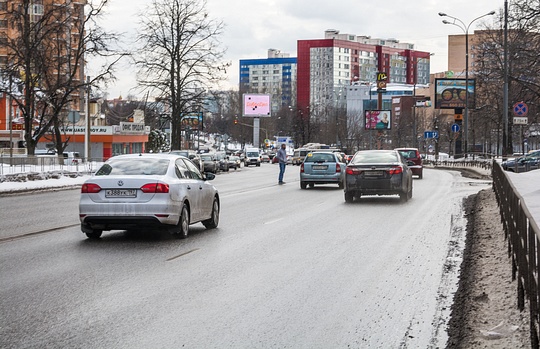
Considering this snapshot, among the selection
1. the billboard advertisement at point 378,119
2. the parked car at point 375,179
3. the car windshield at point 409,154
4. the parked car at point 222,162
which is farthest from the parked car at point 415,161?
the billboard advertisement at point 378,119

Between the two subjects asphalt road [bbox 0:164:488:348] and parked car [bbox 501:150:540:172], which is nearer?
asphalt road [bbox 0:164:488:348]

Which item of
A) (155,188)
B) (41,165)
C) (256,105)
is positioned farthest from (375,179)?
(256,105)

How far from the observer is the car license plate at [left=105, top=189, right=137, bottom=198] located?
13906 millimetres

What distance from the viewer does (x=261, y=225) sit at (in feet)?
55.8

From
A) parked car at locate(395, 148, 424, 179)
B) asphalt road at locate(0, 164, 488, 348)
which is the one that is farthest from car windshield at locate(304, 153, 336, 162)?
asphalt road at locate(0, 164, 488, 348)

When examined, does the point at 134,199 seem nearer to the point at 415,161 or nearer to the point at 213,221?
the point at 213,221

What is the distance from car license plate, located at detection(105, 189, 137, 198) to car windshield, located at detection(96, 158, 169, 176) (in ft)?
1.58

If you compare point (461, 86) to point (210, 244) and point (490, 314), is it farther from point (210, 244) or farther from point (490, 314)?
point (490, 314)

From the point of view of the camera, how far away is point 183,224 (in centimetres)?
1452

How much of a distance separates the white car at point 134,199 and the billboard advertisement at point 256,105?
13250 centimetres

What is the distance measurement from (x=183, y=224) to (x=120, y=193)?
125 cm

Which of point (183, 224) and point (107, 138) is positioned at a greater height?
point (107, 138)

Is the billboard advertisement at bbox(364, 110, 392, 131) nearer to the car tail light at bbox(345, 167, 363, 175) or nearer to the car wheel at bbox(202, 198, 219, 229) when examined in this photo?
the car tail light at bbox(345, 167, 363, 175)

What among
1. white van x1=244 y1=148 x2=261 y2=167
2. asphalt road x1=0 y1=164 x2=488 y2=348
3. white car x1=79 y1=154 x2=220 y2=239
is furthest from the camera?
white van x1=244 y1=148 x2=261 y2=167
